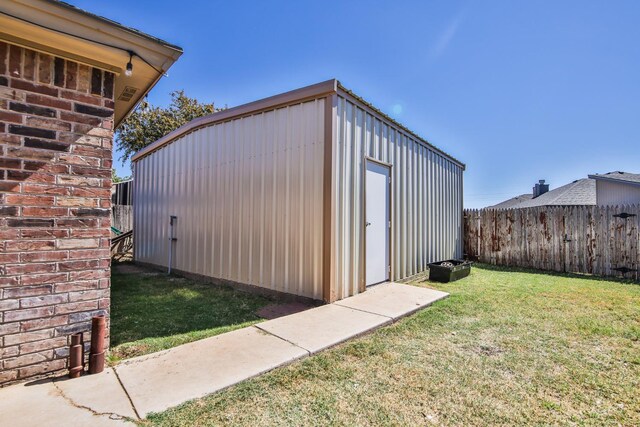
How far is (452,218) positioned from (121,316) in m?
8.36

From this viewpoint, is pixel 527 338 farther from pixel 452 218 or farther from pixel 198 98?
pixel 198 98

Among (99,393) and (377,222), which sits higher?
(377,222)

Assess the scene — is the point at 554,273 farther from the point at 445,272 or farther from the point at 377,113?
the point at 377,113

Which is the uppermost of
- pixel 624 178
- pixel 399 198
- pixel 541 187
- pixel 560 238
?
pixel 541 187

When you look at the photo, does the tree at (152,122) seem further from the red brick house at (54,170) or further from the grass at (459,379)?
the grass at (459,379)

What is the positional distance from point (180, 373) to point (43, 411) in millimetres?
794

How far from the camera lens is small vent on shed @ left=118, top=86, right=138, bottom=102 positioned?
3092 millimetres

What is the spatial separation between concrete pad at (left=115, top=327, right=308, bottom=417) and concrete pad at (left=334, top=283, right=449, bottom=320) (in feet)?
4.95

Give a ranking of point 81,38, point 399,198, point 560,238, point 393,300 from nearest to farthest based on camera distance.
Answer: point 81,38 < point 393,300 < point 399,198 < point 560,238

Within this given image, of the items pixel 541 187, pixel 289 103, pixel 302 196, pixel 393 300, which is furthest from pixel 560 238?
pixel 541 187

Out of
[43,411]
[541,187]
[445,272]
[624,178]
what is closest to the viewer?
[43,411]

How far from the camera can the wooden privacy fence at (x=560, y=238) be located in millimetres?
7062

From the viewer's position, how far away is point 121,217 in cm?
1279

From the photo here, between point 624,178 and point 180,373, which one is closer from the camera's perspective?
point 180,373
